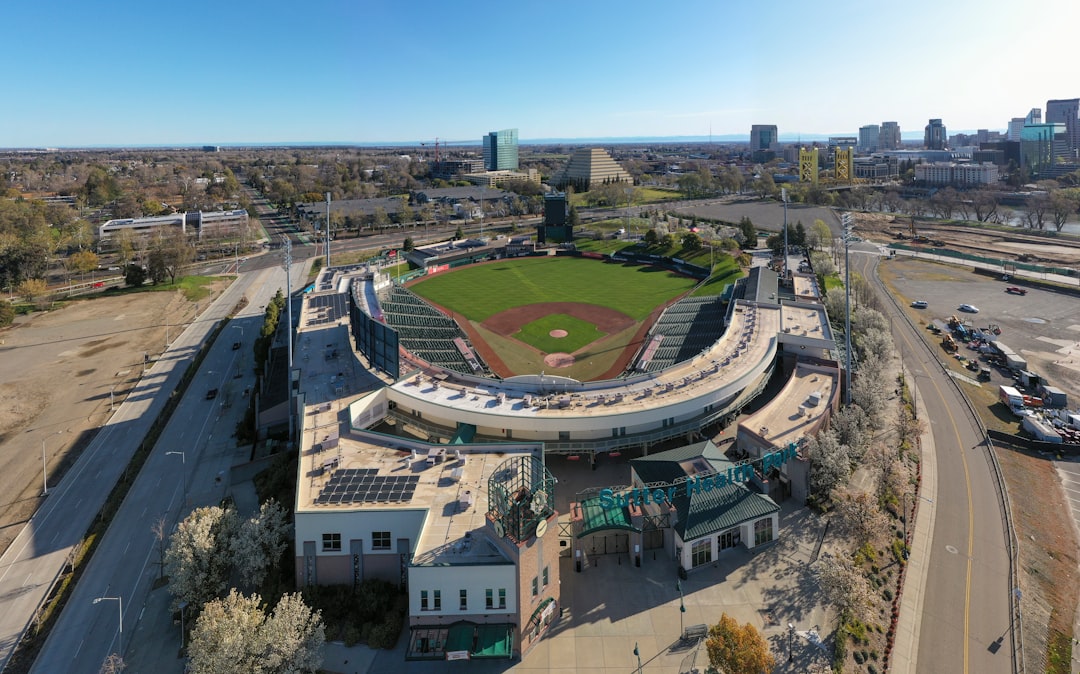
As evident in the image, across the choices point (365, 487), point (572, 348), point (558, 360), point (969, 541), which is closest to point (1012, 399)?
point (969, 541)

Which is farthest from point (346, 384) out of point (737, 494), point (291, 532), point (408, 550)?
point (737, 494)

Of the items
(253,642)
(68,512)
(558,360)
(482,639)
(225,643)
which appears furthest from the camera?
(558,360)

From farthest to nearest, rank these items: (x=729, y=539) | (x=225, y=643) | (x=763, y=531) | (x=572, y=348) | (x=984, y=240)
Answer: (x=984, y=240)
(x=572, y=348)
(x=763, y=531)
(x=729, y=539)
(x=225, y=643)

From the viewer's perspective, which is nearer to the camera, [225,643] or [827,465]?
[225,643]

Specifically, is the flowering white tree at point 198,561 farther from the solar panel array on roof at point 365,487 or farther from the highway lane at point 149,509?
the solar panel array on roof at point 365,487

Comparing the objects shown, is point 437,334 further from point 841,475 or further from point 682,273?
point 682,273

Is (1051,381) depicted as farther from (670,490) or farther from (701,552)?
(670,490)

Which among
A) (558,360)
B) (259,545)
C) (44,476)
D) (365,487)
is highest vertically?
(558,360)

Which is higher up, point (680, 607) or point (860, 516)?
point (860, 516)
